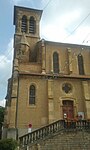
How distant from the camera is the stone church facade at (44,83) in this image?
23.8m

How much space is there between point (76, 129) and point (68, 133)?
2.86ft

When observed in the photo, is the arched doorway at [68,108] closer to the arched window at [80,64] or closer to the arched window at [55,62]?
the arched window at [55,62]

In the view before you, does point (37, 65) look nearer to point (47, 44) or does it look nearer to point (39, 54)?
point (39, 54)

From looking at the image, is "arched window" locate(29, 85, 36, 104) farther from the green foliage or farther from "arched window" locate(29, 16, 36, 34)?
the green foliage

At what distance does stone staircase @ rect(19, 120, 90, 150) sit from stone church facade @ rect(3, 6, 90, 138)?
178 inches

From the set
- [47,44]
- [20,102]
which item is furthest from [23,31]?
[20,102]

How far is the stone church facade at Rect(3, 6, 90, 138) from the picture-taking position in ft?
78.0

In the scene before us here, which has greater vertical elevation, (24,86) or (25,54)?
(25,54)

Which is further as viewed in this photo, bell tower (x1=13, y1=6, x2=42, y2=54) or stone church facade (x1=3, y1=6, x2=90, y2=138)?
bell tower (x1=13, y1=6, x2=42, y2=54)

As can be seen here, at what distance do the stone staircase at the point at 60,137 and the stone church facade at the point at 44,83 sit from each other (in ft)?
14.8

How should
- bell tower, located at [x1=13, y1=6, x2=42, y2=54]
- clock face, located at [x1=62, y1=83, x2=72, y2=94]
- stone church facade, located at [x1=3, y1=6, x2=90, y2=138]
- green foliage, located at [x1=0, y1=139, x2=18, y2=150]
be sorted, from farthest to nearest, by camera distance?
bell tower, located at [x1=13, y1=6, x2=42, y2=54] < clock face, located at [x1=62, y1=83, x2=72, y2=94] < stone church facade, located at [x1=3, y1=6, x2=90, y2=138] < green foliage, located at [x1=0, y1=139, x2=18, y2=150]

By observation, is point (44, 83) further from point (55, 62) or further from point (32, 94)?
point (55, 62)

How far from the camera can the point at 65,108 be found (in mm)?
25781

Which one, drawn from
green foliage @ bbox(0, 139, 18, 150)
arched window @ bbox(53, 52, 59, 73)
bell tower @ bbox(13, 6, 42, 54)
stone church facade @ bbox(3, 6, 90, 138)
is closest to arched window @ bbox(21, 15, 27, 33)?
bell tower @ bbox(13, 6, 42, 54)
